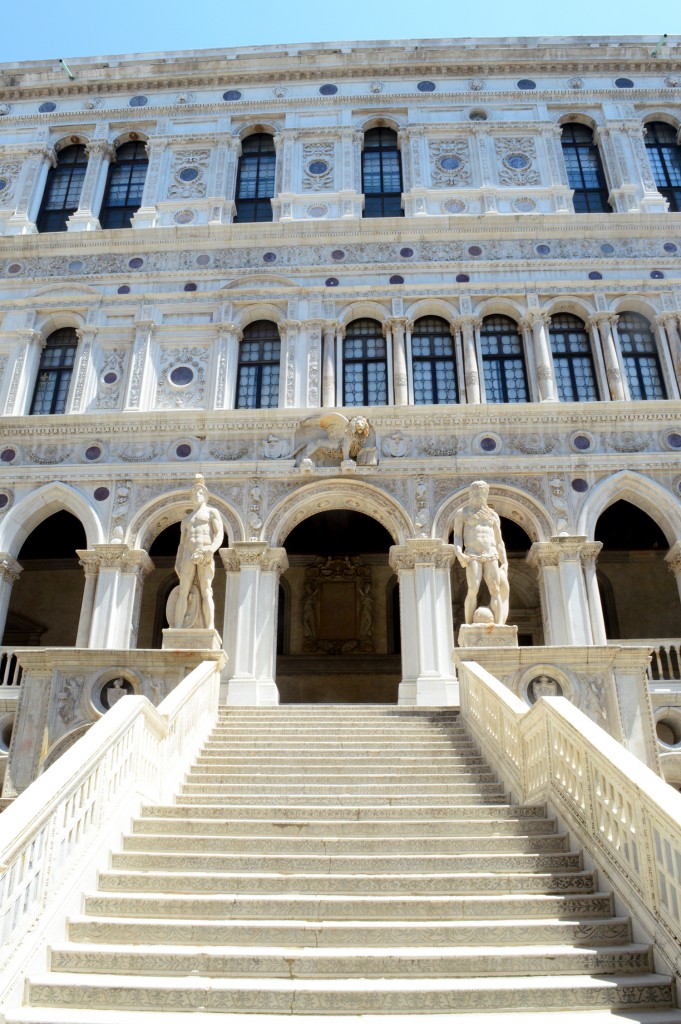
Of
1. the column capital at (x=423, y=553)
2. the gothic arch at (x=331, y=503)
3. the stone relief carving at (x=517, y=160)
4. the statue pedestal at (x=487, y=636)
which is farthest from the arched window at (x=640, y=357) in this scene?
the statue pedestal at (x=487, y=636)

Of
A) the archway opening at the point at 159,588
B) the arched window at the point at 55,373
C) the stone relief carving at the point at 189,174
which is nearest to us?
the arched window at the point at 55,373

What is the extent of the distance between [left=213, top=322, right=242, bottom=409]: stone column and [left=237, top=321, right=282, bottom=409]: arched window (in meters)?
0.20

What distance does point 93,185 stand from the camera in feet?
71.9

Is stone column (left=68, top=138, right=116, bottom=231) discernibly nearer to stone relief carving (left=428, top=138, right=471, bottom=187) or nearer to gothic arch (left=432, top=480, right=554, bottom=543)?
stone relief carving (left=428, top=138, right=471, bottom=187)

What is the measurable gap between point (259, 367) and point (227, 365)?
77 centimetres

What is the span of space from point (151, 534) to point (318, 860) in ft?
38.0

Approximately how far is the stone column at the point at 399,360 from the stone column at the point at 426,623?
357 cm

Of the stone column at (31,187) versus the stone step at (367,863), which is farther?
the stone column at (31,187)

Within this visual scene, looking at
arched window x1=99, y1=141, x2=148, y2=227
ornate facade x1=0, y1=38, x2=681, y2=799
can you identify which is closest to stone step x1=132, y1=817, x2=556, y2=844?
ornate facade x1=0, y1=38, x2=681, y2=799

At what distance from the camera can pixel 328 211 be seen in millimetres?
21016

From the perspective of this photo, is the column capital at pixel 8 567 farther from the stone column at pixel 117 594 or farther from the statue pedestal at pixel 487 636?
the statue pedestal at pixel 487 636

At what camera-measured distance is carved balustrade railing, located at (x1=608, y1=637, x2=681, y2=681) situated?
15.3 m

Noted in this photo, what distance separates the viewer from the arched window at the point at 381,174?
21.4 m

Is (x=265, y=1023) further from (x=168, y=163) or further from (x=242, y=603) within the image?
(x=168, y=163)
